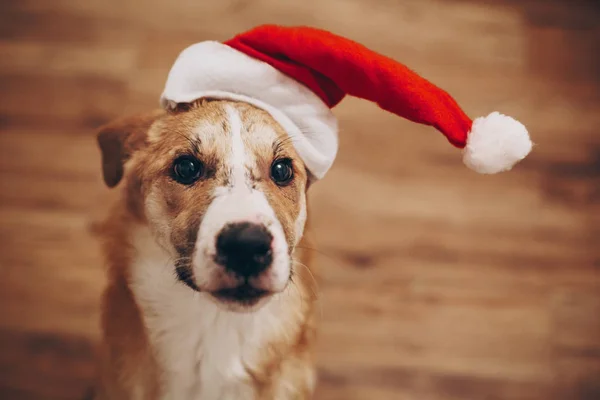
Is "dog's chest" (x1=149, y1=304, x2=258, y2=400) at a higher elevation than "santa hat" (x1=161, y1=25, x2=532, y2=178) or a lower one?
lower

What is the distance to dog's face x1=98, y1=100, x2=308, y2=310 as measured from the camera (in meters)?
1.06

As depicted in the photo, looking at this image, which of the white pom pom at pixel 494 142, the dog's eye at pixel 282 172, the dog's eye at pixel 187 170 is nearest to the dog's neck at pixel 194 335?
the dog's eye at pixel 187 170

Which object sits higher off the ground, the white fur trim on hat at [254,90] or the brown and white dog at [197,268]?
the white fur trim on hat at [254,90]

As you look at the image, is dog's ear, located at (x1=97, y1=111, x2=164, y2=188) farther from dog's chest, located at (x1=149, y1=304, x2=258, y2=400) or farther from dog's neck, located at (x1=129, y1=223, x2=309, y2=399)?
dog's chest, located at (x1=149, y1=304, x2=258, y2=400)

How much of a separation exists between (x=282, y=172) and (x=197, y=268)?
337 millimetres

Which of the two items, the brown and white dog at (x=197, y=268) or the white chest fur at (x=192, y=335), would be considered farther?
the white chest fur at (x=192, y=335)

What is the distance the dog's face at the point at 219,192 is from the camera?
1.06 meters

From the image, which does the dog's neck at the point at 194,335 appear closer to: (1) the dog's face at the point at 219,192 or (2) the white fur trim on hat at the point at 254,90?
(1) the dog's face at the point at 219,192

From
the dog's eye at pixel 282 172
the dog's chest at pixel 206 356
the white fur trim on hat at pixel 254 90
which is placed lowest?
the dog's chest at pixel 206 356

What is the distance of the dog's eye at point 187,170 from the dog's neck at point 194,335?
20 cm

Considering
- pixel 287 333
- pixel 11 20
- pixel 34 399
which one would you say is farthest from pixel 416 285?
pixel 11 20

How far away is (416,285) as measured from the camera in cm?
205

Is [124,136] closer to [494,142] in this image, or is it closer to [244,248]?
[244,248]

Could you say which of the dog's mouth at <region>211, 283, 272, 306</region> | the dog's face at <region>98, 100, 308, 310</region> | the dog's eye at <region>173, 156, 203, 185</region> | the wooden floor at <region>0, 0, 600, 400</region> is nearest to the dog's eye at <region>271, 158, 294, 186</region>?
the dog's face at <region>98, 100, 308, 310</region>
